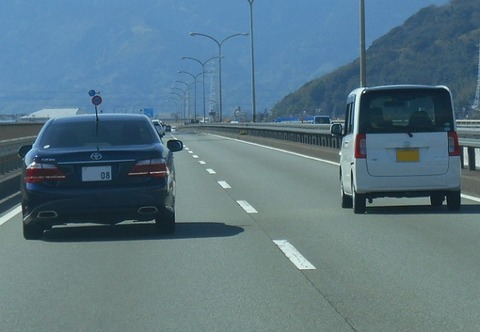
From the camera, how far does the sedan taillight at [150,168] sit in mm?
13086

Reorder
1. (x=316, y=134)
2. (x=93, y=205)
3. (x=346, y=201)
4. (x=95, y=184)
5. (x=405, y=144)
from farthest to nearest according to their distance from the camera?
(x=316, y=134), (x=346, y=201), (x=405, y=144), (x=95, y=184), (x=93, y=205)

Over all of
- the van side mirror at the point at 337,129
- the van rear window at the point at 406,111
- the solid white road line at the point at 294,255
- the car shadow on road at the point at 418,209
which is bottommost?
the car shadow on road at the point at 418,209

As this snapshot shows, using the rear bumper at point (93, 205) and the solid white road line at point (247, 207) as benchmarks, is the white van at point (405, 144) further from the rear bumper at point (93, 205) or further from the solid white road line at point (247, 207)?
the rear bumper at point (93, 205)

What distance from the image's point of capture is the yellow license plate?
1584 centimetres

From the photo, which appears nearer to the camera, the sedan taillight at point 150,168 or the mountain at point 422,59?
the sedan taillight at point 150,168

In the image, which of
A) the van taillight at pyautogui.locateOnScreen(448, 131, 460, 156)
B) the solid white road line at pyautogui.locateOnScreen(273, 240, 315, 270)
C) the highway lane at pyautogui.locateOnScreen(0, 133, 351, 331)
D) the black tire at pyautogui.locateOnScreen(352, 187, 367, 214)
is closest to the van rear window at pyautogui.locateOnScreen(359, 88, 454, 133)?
the van taillight at pyautogui.locateOnScreen(448, 131, 460, 156)

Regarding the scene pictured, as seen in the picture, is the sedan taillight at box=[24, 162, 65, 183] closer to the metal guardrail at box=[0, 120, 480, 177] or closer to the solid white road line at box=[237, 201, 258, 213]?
the solid white road line at box=[237, 201, 258, 213]

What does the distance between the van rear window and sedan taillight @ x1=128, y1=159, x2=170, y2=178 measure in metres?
3.78

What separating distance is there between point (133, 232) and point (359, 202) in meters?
3.54

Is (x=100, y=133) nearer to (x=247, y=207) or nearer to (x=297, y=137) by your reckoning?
(x=247, y=207)

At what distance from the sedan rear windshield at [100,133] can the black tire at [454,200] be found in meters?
4.55

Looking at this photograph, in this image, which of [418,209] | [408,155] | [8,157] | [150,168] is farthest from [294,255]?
[8,157]

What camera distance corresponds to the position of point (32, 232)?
13586mm

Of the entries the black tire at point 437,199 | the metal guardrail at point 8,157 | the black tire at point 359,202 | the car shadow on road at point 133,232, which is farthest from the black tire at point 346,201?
the metal guardrail at point 8,157
